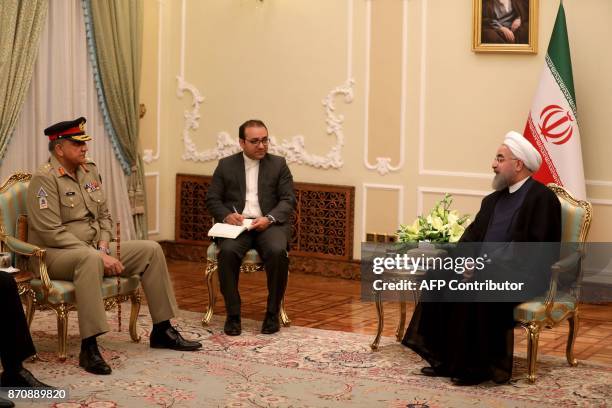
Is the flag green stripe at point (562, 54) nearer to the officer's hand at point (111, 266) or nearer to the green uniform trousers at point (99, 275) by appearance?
the green uniform trousers at point (99, 275)

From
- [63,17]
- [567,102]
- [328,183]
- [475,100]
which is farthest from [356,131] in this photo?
[63,17]

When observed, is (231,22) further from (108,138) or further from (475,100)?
(475,100)

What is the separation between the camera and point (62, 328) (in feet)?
17.1

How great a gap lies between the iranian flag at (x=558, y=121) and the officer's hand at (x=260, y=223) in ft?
6.58

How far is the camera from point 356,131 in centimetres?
784

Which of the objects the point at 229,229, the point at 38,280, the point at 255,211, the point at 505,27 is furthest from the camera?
the point at 505,27

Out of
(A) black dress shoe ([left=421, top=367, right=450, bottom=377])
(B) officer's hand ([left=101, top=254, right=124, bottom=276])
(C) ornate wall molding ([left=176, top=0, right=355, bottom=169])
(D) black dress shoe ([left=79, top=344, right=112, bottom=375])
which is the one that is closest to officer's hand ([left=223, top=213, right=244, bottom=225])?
(B) officer's hand ([left=101, top=254, right=124, bottom=276])

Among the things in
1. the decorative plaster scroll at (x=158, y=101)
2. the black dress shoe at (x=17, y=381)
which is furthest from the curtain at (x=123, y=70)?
the black dress shoe at (x=17, y=381)

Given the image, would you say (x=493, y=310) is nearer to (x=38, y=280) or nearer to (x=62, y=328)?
(x=62, y=328)

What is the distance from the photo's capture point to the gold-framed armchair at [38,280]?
5.19 m

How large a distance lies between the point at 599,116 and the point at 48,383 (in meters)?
4.16

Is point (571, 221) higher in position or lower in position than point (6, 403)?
→ higher

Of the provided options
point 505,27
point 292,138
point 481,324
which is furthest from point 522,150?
point 292,138

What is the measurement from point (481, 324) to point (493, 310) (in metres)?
0.09
